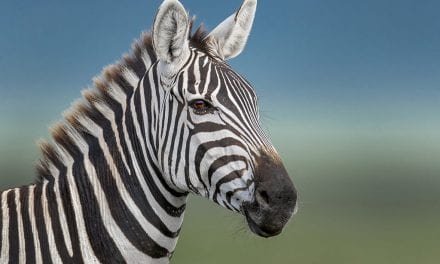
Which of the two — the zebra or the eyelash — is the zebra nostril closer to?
the zebra

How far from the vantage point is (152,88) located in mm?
3447

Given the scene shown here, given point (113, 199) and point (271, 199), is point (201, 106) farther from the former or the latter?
point (113, 199)

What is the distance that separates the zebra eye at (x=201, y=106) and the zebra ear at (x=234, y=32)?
2.01ft

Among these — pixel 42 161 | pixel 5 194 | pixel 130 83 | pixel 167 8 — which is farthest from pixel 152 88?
pixel 5 194

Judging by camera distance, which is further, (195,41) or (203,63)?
(195,41)

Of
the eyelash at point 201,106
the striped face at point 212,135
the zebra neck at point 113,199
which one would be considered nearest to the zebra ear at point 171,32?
the striped face at point 212,135

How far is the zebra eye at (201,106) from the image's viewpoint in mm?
3147

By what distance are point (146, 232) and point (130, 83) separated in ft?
3.28

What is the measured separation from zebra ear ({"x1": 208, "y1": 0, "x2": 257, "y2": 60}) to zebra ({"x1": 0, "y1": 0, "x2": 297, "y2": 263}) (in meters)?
0.12

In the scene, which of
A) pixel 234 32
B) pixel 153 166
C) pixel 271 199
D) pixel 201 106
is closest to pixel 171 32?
pixel 201 106

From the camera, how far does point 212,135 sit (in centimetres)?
309

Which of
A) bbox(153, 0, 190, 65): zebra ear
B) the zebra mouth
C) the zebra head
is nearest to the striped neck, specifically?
the zebra head

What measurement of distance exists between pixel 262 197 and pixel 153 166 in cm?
78

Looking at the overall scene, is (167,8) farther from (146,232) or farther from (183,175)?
(146,232)
